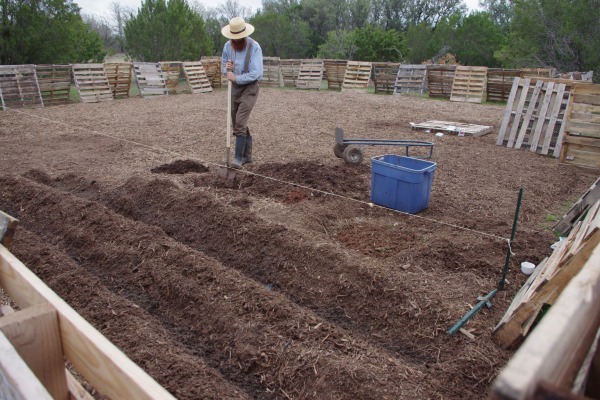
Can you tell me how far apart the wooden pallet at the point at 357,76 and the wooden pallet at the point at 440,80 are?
2.66 meters

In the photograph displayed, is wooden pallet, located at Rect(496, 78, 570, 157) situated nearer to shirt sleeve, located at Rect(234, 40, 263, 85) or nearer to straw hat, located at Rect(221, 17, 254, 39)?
shirt sleeve, located at Rect(234, 40, 263, 85)

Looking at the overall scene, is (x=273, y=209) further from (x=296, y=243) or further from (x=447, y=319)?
(x=447, y=319)

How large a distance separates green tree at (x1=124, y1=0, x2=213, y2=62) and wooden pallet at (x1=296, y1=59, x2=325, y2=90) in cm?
585

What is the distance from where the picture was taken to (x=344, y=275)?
408cm

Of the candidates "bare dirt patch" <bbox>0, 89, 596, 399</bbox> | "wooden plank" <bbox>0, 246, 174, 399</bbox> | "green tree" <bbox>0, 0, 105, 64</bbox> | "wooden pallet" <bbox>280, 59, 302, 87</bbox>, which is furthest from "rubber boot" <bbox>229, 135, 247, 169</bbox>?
"wooden pallet" <bbox>280, 59, 302, 87</bbox>

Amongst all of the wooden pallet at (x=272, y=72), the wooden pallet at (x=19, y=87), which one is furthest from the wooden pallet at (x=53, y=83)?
the wooden pallet at (x=272, y=72)

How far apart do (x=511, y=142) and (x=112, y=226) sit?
8.14 m

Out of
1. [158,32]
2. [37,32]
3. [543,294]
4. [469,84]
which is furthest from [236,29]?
[158,32]

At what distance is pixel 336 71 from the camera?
21.2m

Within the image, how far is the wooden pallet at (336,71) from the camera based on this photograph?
2103 centimetres

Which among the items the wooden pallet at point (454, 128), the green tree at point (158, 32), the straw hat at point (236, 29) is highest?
the green tree at point (158, 32)

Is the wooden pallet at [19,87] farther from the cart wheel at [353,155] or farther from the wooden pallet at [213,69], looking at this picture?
the cart wheel at [353,155]

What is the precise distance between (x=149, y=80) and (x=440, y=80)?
1134 centimetres

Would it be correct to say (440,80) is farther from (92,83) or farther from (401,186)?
(401,186)
